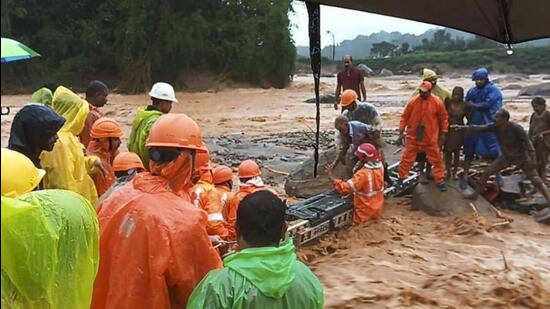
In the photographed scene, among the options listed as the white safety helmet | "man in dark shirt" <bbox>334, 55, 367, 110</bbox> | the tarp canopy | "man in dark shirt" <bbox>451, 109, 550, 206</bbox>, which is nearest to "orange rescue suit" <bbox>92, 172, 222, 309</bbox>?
the tarp canopy

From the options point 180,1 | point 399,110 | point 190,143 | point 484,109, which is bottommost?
point 399,110

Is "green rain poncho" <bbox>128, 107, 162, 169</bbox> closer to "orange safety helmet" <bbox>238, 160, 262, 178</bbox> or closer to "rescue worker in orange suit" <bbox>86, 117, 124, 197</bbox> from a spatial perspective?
"rescue worker in orange suit" <bbox>86, 117, 124, 197</bbox>

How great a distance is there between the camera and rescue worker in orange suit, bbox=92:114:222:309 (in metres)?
2.52

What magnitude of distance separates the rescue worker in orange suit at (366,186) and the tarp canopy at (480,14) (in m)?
4.13

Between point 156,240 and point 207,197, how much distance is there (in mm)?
2604

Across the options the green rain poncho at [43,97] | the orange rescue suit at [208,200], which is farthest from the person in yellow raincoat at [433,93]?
the green rain poncho at [43,97]

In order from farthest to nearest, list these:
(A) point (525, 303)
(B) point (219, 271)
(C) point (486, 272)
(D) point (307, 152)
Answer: (D) point (307, 152) < (C) point (486, 272) < (A) point (525, 303) < (B) point (219, 271)

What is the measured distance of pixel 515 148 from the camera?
8578 millimetres

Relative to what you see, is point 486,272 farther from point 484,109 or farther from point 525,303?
point 484,109

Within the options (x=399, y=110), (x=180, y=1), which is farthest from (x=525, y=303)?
(x=180, y=1)

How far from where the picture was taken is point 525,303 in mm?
5621

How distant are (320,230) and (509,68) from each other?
125 feet

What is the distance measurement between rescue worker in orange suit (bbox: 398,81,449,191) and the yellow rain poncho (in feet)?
16.2

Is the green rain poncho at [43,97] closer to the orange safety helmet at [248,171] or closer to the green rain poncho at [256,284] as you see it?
the orange safety helmet at [248,171]
